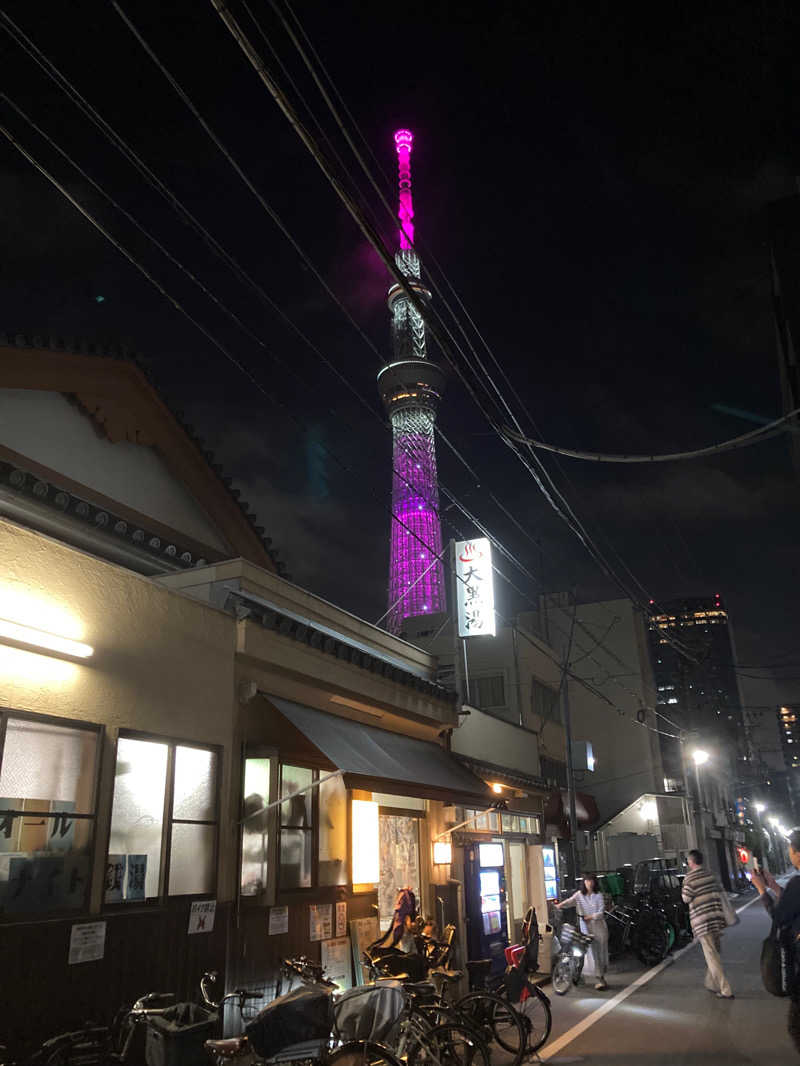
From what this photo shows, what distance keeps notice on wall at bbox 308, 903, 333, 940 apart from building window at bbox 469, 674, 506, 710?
2066 centimetres

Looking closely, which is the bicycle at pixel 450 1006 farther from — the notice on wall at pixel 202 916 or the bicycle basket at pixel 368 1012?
the notice on wall at pixel 202 916

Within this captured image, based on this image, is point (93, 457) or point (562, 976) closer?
point (562, 976)

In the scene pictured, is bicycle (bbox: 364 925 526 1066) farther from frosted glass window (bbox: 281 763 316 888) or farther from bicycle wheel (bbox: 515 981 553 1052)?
frosted glass window (bbox: 281 763 316 888)

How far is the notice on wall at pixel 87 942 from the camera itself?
7.44 metres

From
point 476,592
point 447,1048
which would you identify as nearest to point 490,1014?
point 447,1048

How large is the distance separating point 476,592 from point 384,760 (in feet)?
35.5

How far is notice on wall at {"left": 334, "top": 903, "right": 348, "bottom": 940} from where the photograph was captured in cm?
1178

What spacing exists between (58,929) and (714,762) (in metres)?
61.0

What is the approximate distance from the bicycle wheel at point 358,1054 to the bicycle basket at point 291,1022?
32 centimetres

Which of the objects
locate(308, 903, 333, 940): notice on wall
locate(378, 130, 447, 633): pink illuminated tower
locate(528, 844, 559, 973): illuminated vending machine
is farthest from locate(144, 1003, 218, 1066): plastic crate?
locate(378, 130, 447, 633): pink illuminated tower

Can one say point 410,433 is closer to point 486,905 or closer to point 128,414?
point 128,414

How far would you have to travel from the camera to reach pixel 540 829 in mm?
20578

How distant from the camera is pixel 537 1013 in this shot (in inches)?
391

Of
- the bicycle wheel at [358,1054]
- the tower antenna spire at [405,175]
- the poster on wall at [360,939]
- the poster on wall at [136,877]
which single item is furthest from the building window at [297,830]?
the tower antenna spire at [405,175]
